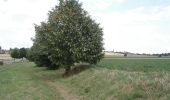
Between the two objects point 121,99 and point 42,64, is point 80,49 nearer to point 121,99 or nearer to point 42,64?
point 42,64

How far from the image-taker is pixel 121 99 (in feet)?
69.2

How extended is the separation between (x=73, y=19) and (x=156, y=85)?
87.8ft

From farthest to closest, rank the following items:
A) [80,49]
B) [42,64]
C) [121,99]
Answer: [42,64] → [80,49] → [121,99]

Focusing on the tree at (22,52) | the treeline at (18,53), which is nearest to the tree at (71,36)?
the treeline at (18,53)

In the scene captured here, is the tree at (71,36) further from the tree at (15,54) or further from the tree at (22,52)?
the tree at (22,52)

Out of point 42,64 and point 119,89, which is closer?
point 119,89

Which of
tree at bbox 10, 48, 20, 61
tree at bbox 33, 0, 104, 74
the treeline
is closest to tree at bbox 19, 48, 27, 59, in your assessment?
the treeline

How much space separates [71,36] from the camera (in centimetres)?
4541

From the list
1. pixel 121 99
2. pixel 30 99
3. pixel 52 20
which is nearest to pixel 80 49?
pixel 52 20

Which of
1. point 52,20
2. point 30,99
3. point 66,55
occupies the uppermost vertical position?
point 52,20

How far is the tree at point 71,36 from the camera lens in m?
45.3

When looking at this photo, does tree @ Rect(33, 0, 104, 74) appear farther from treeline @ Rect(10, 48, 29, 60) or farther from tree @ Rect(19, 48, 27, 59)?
tree @ Rect(19, 48, 27, 59)

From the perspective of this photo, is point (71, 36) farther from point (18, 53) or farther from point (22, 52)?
point (22, 52)

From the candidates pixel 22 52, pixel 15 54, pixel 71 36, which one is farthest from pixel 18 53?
pixel 71 36
